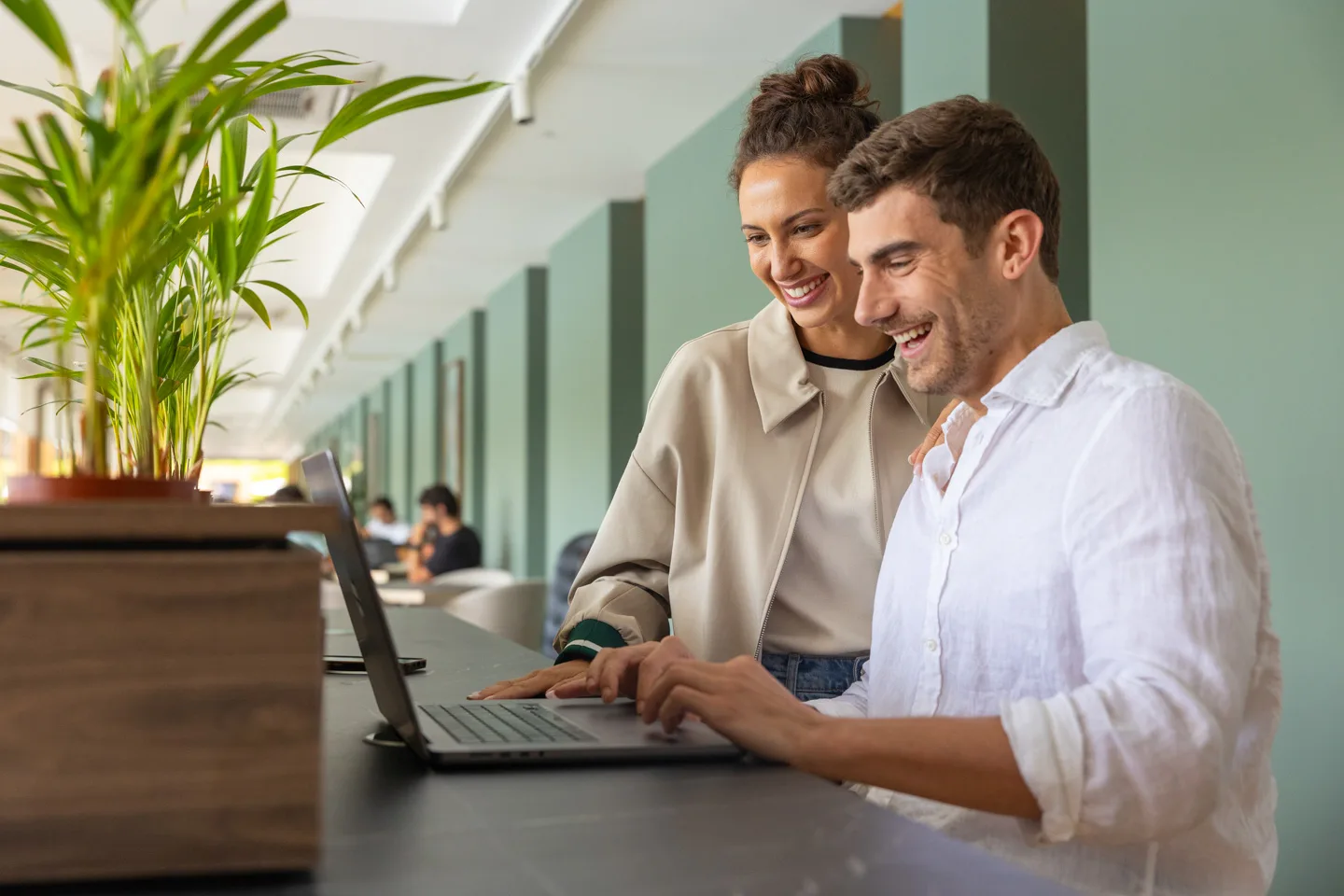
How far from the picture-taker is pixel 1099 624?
1.15m

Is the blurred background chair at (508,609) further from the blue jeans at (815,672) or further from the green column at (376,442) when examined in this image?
the green column at (376,442)

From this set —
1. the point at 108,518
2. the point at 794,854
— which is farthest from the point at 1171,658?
the point at 108,518

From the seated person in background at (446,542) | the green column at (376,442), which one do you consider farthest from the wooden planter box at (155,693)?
the green column at (376,442)

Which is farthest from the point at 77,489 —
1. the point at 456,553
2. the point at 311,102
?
the point at 456,553

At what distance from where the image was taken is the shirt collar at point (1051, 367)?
4.51 ft

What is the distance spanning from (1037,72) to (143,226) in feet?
12.1

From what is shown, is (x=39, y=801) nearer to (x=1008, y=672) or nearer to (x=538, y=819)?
(x=538, y=819)

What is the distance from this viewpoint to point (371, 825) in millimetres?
915

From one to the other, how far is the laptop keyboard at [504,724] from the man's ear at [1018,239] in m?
0.74

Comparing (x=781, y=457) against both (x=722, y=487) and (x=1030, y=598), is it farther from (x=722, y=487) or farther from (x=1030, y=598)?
(x=1030, y=598)

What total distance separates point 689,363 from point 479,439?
35.1 feet

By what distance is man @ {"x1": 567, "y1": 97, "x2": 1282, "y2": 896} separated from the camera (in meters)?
1.07

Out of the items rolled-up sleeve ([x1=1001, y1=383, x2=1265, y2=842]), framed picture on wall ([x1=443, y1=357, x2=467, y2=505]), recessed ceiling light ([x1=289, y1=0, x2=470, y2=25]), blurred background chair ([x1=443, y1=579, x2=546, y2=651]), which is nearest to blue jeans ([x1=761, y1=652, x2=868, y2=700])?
rolled-up sleeve ([x1=1001, y1=383, x2=1265, y2=842])

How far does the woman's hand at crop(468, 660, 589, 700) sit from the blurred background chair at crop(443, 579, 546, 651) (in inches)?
140
